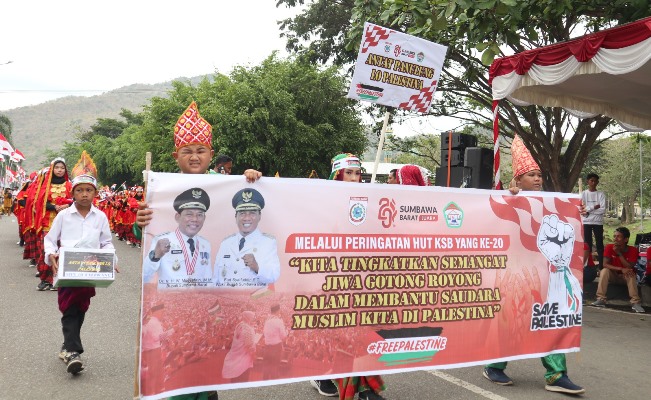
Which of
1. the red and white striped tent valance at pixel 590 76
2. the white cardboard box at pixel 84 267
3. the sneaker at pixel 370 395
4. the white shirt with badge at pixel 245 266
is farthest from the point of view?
the red and white striped tent valance at pixel 590 76

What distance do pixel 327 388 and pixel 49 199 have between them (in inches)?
256

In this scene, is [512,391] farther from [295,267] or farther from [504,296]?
[295,267]

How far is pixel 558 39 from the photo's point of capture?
14094 mm

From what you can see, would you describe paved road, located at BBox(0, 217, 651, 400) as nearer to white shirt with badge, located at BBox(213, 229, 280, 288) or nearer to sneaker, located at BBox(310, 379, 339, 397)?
sneaker, located at BBox(310, 379, 339, 397)

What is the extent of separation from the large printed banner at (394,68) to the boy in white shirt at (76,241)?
2.63 meters

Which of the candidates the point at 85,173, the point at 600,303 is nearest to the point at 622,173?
the point at 600,303

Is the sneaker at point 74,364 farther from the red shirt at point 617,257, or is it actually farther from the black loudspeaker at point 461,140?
the red shirt at point 617,257

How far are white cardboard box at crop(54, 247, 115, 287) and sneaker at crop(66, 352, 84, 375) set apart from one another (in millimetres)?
668

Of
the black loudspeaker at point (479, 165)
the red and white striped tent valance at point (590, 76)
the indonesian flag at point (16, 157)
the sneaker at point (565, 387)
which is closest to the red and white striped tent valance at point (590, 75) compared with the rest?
the red and white striped tent valance at point (590, 76)

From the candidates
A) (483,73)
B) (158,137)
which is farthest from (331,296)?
(158,137)

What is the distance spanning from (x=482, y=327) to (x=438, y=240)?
760 mm

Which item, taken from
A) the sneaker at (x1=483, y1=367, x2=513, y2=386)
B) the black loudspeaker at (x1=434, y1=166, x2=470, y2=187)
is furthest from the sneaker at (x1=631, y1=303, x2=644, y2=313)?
the sneaker at (x1=483, y1=367, x2=513, y2=386)

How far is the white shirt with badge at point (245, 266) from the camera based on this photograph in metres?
3.53

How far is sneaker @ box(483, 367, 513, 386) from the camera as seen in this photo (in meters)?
5.16
